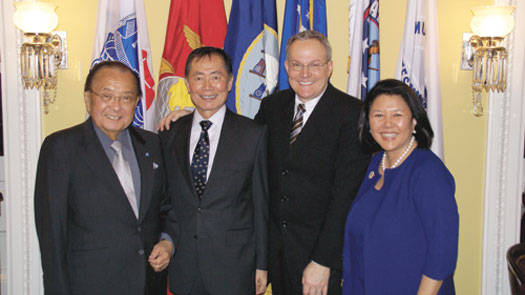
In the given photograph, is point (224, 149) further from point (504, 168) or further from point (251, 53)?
point (504, 168)

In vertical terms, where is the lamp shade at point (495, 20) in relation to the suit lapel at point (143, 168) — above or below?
above

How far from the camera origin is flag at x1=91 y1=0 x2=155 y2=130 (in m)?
2.81

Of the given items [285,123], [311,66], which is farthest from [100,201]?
[311,66]

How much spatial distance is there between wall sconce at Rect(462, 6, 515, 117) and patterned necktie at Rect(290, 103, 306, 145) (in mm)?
1398

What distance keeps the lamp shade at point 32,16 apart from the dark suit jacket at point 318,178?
1718 millimetres

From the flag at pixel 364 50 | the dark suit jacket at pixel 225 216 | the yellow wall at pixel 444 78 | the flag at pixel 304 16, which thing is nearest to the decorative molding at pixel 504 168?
the yellow wall at pixel 444 78

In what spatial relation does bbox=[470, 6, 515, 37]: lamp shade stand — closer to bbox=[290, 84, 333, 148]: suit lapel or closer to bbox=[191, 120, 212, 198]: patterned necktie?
bbox=[290, 84, 333, 148]: suit lapel

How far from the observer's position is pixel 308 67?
211cm

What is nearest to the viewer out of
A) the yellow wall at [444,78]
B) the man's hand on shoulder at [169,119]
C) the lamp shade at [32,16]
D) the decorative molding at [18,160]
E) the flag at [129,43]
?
the man's hand on shoulder at [169,119]

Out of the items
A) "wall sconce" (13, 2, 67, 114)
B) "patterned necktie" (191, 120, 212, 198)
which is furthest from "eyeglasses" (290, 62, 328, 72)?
"wall sconce" (13, 2, 67, 114)

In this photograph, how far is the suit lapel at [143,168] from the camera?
1955 mm

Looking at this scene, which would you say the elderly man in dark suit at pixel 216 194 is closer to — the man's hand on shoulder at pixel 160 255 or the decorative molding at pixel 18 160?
the man's hand on shoulder at pixel 160 255

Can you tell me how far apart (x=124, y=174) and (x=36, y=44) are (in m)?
1.33

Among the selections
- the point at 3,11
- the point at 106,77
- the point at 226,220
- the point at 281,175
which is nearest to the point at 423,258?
the point at 281,175
